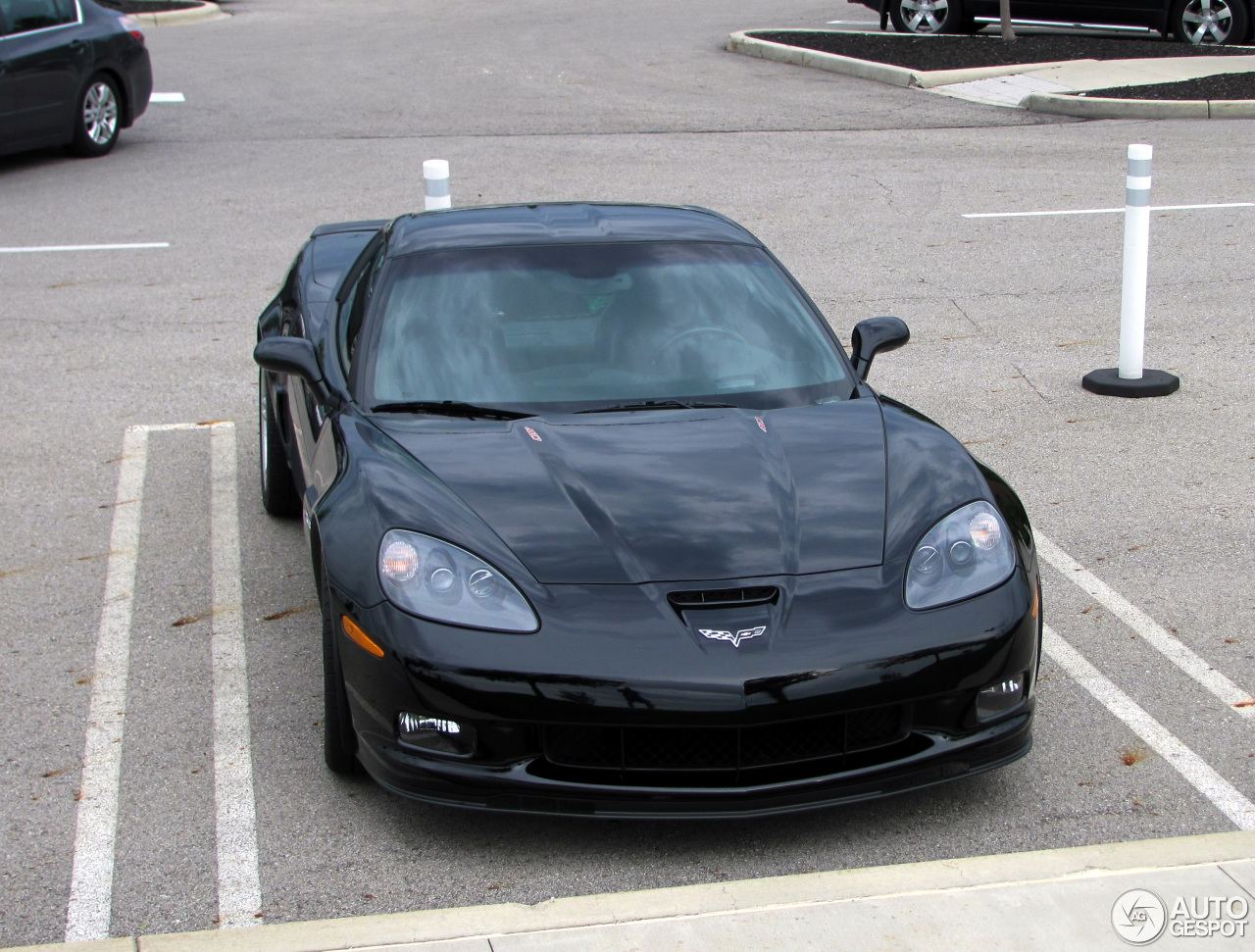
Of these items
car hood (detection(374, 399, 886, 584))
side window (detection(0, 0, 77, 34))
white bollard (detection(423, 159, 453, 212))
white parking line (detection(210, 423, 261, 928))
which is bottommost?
white parking line (detection(210, 423, 261, 928))

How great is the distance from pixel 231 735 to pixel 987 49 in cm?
1675

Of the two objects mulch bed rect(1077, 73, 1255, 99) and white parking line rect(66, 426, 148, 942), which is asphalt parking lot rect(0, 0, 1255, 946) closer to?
white parking line rect(66, 426, 148, 942)

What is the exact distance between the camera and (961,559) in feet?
12.7

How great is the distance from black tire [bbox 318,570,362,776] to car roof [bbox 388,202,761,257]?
5.11ft

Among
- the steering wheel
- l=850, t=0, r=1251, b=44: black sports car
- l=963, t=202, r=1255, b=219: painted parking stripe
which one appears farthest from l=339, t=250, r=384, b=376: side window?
l=850, t=0, r=1251, b=44: black sports car

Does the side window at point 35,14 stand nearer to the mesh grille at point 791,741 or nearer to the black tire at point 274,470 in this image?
the black tire at point 274,470

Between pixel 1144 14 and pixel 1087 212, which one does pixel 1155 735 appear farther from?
pixel 1144 14

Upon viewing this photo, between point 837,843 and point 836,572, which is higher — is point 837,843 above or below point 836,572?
below

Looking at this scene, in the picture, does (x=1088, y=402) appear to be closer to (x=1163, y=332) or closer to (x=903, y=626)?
Answer: (x=1163, y=332)

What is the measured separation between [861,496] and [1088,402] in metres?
3.98

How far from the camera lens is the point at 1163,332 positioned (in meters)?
8.77

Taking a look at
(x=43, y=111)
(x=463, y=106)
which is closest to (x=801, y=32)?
(x=463, y=106)

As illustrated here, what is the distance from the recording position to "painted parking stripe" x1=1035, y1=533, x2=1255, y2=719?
4.52m

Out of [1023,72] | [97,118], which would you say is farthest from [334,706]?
[1023,72]
